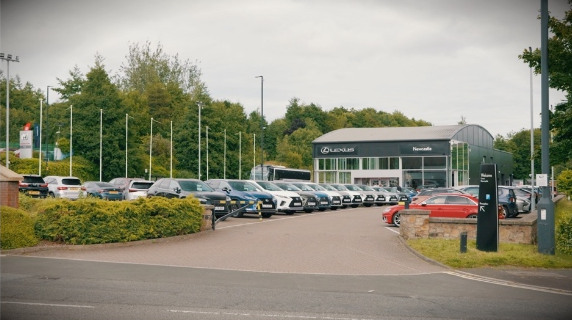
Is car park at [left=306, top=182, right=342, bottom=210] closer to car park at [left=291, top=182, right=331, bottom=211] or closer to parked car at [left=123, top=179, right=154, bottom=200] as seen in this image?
car park at [left=291, top=182, right=331, bottom=211]

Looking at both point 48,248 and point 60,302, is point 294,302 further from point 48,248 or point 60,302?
point 48,248

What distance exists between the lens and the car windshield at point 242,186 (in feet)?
101

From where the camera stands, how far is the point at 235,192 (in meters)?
30.4

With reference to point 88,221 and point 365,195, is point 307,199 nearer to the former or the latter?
point 365,195

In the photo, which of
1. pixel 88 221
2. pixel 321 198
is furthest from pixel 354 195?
pixel 88 221

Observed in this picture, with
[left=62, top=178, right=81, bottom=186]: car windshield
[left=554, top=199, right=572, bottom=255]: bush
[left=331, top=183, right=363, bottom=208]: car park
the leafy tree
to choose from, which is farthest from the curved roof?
[left=554, top=199, right=572, bottom=255]: bush

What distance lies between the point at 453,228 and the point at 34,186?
25.3m

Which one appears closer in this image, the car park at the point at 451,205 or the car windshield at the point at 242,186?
the car park at the point at 451,205

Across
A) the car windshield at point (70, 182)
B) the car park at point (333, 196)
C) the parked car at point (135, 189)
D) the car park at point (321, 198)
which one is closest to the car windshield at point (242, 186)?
the car park at point (321, 198)

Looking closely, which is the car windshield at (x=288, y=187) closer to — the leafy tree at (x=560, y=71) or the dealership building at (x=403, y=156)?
the leafy tree at (x=560, y=71)

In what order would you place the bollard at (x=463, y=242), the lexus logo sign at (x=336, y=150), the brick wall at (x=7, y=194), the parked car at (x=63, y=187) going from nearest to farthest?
1. the bollard at (x=463, y=242)
2. the brick wall at (x=7, y=194)
3. the parked car at (x=63, y=187)
4. the lexus logo sign at (x=336, y=150)

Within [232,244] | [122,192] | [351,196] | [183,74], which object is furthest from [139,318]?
[183,74]

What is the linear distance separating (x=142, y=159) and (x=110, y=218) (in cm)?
5275

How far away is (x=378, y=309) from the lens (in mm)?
9586
